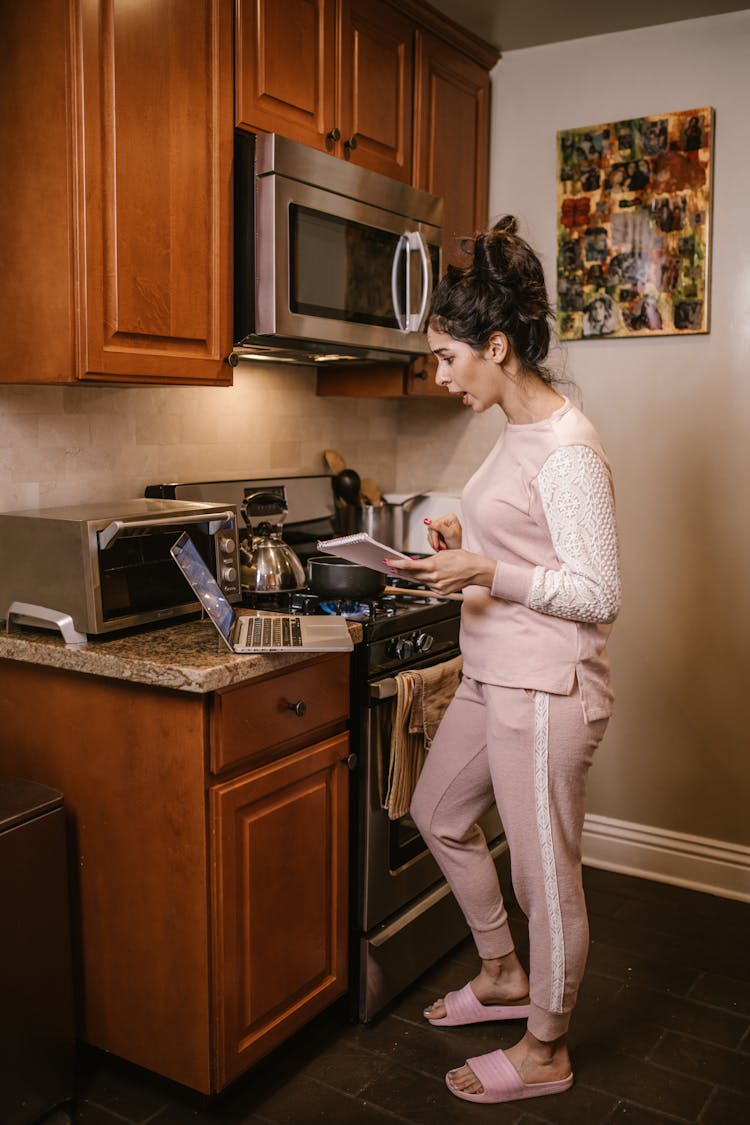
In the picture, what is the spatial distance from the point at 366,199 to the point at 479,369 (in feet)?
2.57

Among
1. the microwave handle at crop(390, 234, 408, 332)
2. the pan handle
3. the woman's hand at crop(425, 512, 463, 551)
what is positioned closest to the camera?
the woman's hand at crop(425, 512, 463, 551)

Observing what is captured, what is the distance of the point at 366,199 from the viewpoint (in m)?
2.53

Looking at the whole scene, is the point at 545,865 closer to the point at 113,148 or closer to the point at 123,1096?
the point at 123,1096

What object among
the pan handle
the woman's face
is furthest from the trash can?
the woman's face

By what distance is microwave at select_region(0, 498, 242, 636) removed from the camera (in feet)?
6.47

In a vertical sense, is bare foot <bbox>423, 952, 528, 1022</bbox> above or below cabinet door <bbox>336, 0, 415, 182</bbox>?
below

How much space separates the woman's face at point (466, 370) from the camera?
198 centimetres

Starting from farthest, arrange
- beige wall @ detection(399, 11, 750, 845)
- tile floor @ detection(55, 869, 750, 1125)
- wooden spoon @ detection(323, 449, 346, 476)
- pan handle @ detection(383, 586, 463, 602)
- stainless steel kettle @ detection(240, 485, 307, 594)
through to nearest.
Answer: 1. wooden spoon @ detection(323, 449, 346, 476)
2. beige wall @ detection(399, 11, 750, 845)
3. pan handle @ detection(383, 586, 463, 602)
4. stainless steel kettle @ detection(240, 485, 307, 594)
5. tile floor @ detection(55, 869, 750, 1125)

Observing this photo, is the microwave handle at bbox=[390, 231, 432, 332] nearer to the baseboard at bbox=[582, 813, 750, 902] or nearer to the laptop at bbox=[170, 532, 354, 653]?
the laptop at bbox=[170, 532, 354, 653]

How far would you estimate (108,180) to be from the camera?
1.94 meters

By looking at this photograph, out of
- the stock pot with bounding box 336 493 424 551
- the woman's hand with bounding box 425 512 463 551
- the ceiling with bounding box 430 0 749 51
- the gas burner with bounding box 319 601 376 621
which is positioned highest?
the ceiling with bounding box 430 0 749 51

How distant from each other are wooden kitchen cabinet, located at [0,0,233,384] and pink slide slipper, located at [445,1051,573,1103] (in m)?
1.57

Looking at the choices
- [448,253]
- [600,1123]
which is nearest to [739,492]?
[448,253]

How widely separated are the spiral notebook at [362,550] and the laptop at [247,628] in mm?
167
